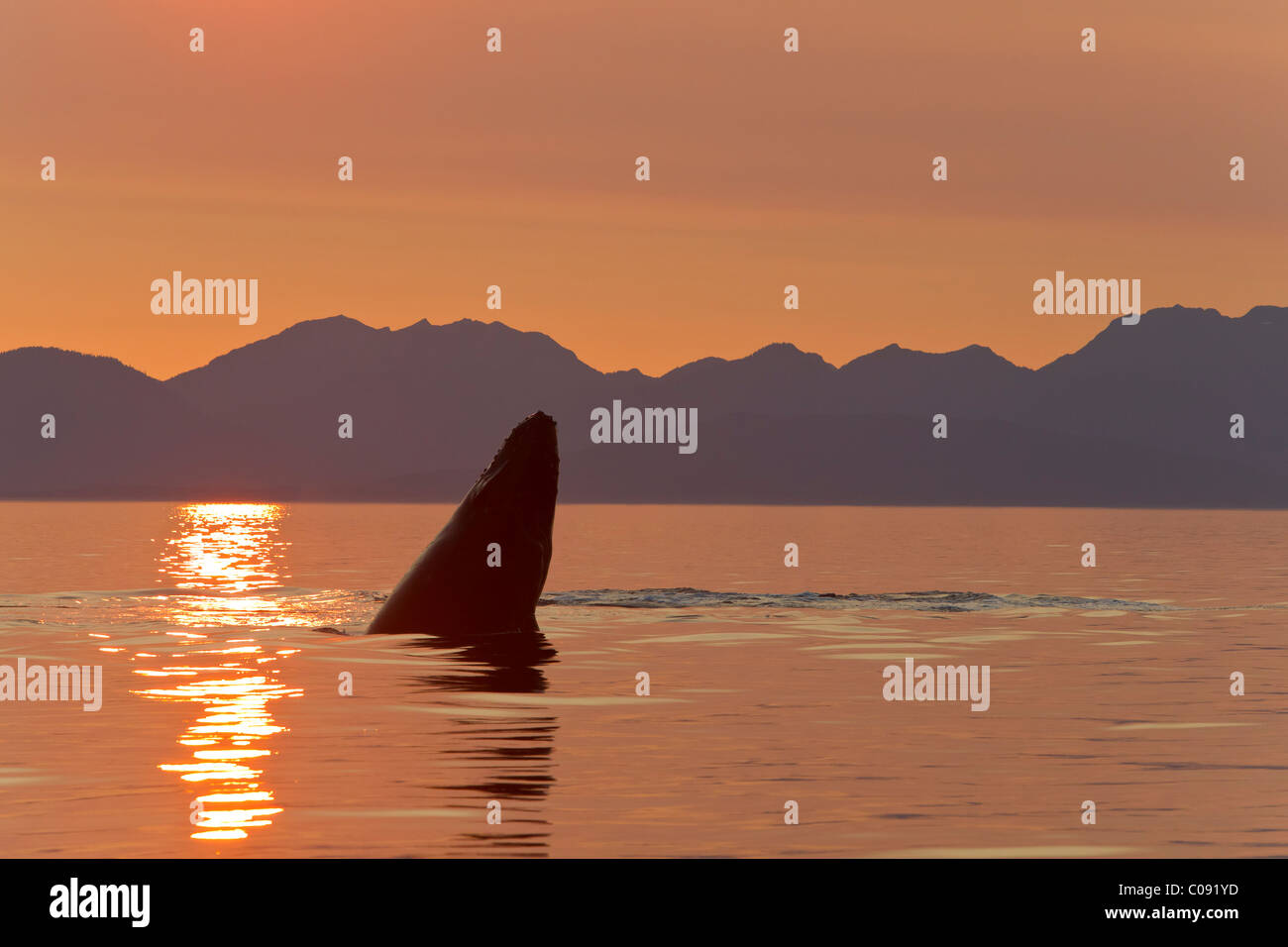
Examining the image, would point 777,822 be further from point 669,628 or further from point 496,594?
point 669,628

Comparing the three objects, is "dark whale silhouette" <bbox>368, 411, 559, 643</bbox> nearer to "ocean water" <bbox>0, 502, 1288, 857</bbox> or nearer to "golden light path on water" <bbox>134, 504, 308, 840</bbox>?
"ocean water" <bbox>0, 502, 1288, 857</bbox>

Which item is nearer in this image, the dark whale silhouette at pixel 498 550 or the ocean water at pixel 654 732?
the ocean water at pixel 654 732

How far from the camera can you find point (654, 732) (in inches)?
762

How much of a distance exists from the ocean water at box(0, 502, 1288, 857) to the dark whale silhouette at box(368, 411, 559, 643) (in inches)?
38.2

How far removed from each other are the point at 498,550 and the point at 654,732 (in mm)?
8332

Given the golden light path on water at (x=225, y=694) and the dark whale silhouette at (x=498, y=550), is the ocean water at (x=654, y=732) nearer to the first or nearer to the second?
the golden light path on water at (x=225, y=694)

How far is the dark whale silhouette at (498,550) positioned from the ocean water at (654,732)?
3.18 ft

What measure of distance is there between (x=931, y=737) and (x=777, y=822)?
534cm

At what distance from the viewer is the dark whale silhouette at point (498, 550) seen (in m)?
27.1

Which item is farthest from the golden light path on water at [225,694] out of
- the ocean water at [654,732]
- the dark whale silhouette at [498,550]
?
the dark whale silhouette at [498,550]

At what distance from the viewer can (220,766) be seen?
55.1 ft

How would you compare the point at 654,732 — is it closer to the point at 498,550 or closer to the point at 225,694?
the point at 225,694

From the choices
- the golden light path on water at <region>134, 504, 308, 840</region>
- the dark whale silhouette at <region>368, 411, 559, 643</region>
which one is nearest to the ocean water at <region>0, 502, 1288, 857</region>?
the golden light path on water at <region>134, 504, 308, 840</region>

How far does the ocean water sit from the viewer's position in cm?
1395
